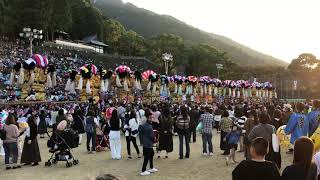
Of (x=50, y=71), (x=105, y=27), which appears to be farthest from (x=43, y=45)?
(x=50, y=71)

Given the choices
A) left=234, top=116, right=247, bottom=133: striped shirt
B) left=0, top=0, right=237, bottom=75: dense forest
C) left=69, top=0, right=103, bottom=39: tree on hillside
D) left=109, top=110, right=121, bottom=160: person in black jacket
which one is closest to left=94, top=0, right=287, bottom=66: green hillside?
left=0, top=0, right=237, bottom=75: dense forest

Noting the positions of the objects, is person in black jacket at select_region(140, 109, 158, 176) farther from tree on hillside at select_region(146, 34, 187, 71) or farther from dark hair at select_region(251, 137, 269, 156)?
tree on hillside at select_region(146, 34, 187, 71)

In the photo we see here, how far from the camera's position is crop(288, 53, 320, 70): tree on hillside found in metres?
90.3

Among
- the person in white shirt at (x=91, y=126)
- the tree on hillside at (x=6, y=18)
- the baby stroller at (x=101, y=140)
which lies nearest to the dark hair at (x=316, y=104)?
the person in white shirt at (x=91, y=126)

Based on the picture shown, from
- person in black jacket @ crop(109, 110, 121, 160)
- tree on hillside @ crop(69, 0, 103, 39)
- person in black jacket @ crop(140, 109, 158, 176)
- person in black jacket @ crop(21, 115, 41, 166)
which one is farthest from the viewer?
tree on hillside @ crop(69, 0, 103, 39)

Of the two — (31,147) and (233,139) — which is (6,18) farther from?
(233,139)

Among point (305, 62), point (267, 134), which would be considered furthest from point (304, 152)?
point (305, 62)

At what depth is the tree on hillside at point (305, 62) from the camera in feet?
296

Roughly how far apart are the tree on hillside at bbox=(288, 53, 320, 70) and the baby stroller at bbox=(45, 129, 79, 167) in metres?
83.2

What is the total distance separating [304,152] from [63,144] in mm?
8999

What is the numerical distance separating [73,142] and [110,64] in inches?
2214

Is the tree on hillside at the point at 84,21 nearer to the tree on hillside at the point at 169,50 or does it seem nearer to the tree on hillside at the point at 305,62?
the tree on hillside at the point at 169,50

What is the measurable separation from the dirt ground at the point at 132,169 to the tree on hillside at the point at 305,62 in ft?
265

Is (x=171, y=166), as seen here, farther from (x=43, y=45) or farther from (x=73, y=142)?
(x=43, y=45)
